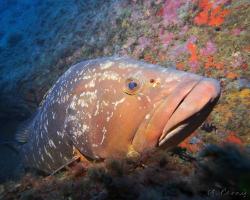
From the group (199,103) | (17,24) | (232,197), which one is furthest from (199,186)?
(17,24)

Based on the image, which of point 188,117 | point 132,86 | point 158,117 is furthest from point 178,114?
point 132,86

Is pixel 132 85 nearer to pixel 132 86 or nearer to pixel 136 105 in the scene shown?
pixel 132 86

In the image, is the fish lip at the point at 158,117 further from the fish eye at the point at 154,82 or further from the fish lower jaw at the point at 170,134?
the fish eye at the point at 154,82

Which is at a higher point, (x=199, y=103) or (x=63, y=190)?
(x=199, y=103)

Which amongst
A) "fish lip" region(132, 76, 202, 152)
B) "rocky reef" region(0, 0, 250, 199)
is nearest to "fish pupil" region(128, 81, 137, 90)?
"fish lip" region(132, 76, 202, 152)

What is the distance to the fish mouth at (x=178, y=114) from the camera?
2468 mm

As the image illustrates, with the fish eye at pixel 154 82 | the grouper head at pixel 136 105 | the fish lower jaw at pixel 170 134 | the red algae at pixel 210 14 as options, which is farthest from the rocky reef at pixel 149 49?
the fish eye at pixel 154 82

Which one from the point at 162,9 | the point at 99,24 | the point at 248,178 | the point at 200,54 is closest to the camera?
the point at 248,178

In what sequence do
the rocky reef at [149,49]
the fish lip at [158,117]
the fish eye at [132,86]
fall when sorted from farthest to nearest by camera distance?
the rocky reef at [149,49] < the fish eye at [132,86] < the fish lip at [158,117]

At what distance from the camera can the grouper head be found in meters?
2.54

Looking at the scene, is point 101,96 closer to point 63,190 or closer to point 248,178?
point 63,190

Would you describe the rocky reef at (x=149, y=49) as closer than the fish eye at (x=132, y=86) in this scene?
No

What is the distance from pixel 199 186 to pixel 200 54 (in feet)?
9.01

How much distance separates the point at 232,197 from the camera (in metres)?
2.00
